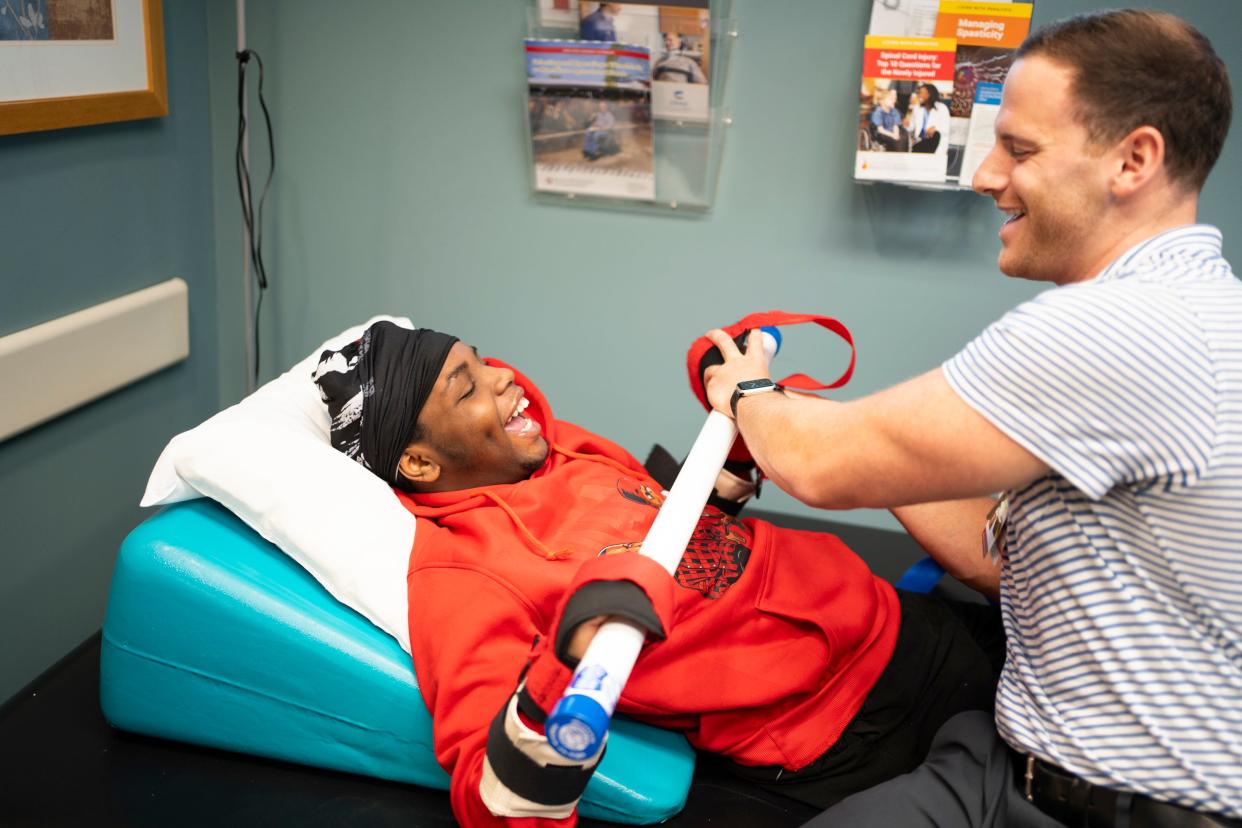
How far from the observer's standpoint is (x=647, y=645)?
1254 millimetres

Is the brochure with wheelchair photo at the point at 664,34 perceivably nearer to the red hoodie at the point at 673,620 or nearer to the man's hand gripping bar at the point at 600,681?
the red hoodie at the point at 673,620

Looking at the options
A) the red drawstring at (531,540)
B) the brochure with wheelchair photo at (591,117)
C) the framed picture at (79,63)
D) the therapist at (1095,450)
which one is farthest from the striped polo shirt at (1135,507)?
A: the framed picture at (79,63)

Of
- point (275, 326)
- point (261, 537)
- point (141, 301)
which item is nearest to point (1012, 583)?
point (261, 537)

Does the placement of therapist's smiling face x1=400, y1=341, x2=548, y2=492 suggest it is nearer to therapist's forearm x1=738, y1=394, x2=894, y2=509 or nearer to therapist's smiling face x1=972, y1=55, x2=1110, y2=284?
therapist's forearm x1=738, y1=394, x2=894, y2=509

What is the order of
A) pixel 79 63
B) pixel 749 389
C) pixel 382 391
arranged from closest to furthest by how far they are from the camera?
1. pixel 749 389
2. pixel 382 391
3. pixel 79 63

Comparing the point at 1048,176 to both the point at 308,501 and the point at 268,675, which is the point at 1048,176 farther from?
the point at 268,675

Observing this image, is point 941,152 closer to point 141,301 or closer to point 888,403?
point 888,403

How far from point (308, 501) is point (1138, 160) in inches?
44.9

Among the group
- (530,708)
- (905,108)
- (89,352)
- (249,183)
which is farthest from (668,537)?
(249,183)

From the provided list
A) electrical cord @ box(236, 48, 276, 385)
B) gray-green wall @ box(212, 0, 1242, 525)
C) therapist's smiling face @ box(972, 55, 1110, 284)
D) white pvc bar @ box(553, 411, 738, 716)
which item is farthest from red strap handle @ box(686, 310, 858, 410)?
electrical cord @ box(236, 48, 276, 385)

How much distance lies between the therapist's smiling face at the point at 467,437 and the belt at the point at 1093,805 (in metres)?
0.87

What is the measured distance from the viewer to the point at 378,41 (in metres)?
2.37

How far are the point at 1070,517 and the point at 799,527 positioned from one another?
4.29 ft

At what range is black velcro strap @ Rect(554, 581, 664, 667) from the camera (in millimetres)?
1014
